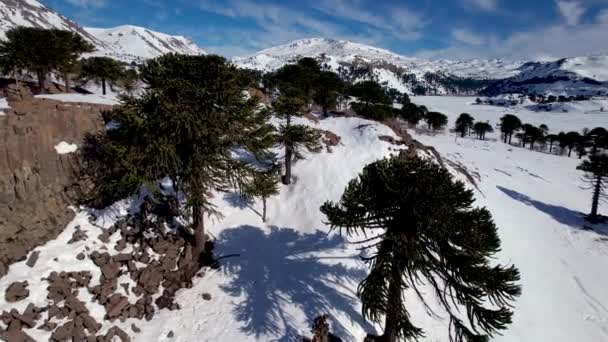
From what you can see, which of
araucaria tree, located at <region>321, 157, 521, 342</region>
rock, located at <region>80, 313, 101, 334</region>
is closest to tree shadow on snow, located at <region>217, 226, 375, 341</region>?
araucaria tree, located at <region>321, 157, 521, 342</region>

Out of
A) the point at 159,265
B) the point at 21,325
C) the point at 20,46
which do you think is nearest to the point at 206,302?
the point at 159,265

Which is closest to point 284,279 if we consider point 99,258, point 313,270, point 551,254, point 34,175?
point 313,270

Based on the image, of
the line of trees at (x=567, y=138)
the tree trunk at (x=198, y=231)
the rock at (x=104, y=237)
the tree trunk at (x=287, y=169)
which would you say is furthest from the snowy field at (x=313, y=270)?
the line of trees at (x=567, y=138)

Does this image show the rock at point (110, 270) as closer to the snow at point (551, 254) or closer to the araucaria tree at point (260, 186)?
the araucaria tree at point (260, 186)

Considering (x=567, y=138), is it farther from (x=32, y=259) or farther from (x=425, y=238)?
(x=32, y=259)

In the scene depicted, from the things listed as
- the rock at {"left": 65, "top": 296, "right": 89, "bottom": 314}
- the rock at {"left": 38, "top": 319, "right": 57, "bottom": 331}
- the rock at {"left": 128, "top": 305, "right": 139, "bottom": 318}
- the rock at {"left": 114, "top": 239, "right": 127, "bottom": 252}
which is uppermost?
the rock at {"left": 114, "top": 239, "right": 127, "bottom": 252}

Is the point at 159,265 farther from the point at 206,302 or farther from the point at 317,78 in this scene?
the point at 317,78

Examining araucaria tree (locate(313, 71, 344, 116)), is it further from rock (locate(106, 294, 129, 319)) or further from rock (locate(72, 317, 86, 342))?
rock (locate(72, 317, 86, 342))
